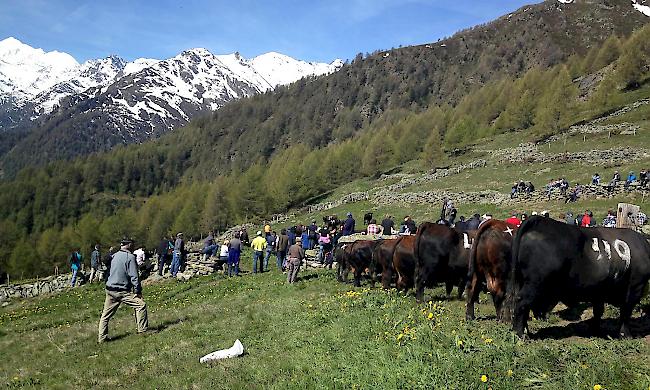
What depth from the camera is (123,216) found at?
114 m

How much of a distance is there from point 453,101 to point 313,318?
192327 mm

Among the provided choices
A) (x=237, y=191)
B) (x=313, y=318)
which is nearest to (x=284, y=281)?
(x=313, y=318)

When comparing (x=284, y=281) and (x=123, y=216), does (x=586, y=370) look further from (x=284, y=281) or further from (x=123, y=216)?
(x=123, y=216)

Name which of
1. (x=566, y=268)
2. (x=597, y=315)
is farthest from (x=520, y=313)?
(x=597, y=315)

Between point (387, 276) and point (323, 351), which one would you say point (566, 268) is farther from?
point (387, 276)

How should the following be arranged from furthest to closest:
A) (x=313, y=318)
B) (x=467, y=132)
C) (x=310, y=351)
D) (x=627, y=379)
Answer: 1. (x=467, y=132)
2. (x=313, y=318)
3. (x=310, y=351)
4. (x=627, y=379)

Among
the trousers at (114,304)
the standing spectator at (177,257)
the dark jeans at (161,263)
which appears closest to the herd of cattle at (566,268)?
the trousers at (114,304)

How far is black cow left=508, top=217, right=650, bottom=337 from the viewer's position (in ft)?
28.6

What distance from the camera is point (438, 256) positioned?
13.7 metres

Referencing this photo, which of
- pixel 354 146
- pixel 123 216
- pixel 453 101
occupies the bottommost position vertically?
pixel 123 216

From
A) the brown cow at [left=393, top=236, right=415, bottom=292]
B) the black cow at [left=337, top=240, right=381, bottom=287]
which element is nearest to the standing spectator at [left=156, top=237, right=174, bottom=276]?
the black cow at [left=337, top=240, right=381, bottom=287]

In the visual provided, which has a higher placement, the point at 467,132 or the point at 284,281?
the point at 467,132

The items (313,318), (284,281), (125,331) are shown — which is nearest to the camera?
(313,318)

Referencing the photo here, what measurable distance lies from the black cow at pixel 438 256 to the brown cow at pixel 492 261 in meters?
2.55
